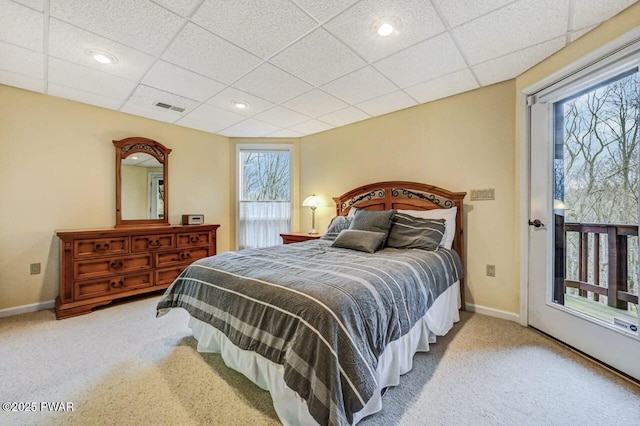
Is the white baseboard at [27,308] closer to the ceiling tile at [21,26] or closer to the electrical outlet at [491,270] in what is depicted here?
the ceiling tile at [21,26]

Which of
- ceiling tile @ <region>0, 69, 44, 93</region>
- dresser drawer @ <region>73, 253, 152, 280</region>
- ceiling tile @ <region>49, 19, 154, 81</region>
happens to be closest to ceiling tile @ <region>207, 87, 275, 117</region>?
ceiling tile @ <region>49, 19, 154, 81</region>

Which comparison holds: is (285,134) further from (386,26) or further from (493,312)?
(493,312)

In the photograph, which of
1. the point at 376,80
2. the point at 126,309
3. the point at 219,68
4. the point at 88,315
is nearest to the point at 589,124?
the point at 376,80

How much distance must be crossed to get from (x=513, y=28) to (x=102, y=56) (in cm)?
322

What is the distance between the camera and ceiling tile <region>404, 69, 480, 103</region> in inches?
103

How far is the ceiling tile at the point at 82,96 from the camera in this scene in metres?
2.90

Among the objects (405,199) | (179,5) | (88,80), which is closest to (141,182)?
(88,80)

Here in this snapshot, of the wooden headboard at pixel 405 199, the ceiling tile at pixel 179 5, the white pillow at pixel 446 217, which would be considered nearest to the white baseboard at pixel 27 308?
the ceiling tile at pixel 179 5

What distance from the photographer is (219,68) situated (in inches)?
97.0

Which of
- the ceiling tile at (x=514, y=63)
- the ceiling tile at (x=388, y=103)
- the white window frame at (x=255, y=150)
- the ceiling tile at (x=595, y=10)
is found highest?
the ceiling tile at (x=388, y=103)

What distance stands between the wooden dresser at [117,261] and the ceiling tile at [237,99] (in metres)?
1.68

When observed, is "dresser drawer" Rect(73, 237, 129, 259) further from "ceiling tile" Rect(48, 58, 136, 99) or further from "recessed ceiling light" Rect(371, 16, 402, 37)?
"recessed ceiling light" Rect(371, 16, 402, 37)

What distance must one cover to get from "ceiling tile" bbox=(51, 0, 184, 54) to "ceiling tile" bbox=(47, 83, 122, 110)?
142cm

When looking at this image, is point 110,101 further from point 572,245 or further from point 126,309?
point 572,245
